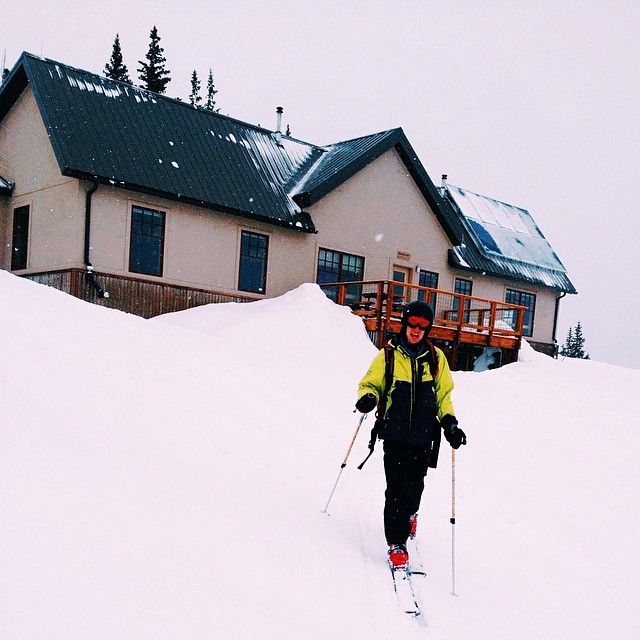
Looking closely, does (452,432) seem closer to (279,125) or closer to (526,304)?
(279,125)

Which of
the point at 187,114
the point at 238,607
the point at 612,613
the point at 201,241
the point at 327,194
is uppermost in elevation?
the point at 187,114

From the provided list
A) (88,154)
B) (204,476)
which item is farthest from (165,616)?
(88,154)

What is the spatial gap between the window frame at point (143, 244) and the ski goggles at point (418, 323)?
1132cm

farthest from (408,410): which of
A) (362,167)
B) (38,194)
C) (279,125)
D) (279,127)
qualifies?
(279,127)

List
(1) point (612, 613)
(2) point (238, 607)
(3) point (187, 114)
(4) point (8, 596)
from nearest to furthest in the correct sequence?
(4) point (8, 596) < (2) point (238, 607) < (1) point (612, 613) < (3) point (187, 114)

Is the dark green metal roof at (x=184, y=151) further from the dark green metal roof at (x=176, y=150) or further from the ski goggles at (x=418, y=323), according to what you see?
the ski goggles at (x=418, y=323)

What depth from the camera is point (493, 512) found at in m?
6.69

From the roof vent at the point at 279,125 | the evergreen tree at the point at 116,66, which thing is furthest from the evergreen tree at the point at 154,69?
the roof vent at the point at 279,125

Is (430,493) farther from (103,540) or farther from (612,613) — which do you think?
(103,540)

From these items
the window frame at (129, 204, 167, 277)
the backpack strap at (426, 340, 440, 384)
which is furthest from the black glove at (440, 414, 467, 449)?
the window frame at (129, 204, 167, 277)

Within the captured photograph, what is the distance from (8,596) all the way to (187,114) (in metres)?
16.4

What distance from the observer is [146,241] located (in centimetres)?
1501

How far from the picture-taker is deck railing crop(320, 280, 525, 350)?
1500 centimetres

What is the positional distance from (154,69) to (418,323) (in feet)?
128
